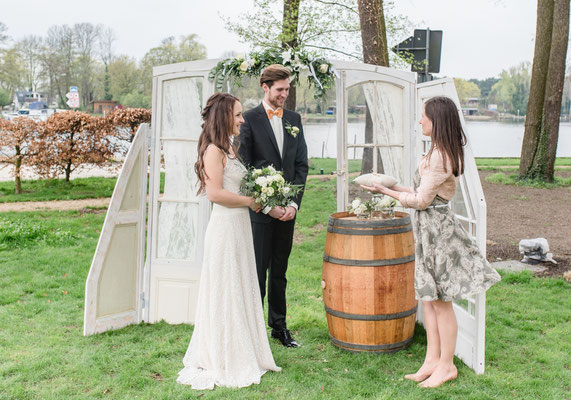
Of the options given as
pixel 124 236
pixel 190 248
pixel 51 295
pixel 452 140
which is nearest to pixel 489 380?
pixel 452 140

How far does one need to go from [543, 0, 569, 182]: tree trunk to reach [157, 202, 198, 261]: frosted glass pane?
37.0ft

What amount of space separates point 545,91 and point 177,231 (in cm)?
1157

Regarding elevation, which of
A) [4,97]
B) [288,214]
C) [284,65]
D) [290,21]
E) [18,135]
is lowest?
[288,214]

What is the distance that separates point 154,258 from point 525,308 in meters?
3.72

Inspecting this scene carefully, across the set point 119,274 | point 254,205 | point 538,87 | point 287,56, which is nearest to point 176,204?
point 119,274

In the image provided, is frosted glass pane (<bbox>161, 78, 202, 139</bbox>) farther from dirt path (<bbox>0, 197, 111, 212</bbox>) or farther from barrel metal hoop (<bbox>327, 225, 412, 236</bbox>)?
dirt path (<bbox>0, 197, 111, 212</bbox>)

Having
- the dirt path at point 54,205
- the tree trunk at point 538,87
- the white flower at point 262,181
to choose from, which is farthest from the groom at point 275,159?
the tree trunk at point 538,87

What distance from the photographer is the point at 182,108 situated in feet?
16.5

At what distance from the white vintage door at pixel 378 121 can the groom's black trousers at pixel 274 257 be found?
0.74 metres

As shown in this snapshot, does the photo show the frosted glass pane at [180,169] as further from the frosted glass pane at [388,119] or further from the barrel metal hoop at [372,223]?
the frosted glass pane at [388,119]

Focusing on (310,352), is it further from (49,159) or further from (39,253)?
(49,159)

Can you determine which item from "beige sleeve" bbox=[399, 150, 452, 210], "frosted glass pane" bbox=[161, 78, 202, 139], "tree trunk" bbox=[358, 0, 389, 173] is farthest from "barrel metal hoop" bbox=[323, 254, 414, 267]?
"tree trunk" bbox=[358, 0, 389, 173]

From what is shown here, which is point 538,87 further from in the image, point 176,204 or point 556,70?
point 176,204

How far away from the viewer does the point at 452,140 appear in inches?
145
